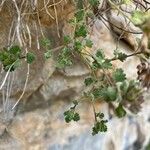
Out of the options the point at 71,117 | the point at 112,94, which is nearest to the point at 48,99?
the point at 71,117

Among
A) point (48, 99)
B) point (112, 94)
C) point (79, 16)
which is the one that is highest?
point (79, 16)

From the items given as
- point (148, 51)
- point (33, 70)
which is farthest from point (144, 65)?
point (33, 70)

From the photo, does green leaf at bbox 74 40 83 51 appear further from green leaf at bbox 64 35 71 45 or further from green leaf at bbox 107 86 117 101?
green leaf at bbox 107 86 117 101

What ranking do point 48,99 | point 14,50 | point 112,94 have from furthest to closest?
1. point 48,99
2. point 14,50
3. point 112,94

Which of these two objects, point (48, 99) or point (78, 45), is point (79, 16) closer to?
point (78, 45)

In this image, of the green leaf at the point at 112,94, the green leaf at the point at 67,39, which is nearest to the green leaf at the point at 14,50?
the green leaf at the point at 67,39

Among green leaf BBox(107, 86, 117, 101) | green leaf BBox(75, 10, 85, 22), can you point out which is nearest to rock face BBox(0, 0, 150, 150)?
green leaf BBox(75, 10, 85, 22)

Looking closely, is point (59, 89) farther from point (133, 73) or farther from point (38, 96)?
point (133, 73)

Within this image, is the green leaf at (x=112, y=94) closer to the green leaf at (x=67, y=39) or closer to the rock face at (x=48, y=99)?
the green leaf at (x=67, y=39)
